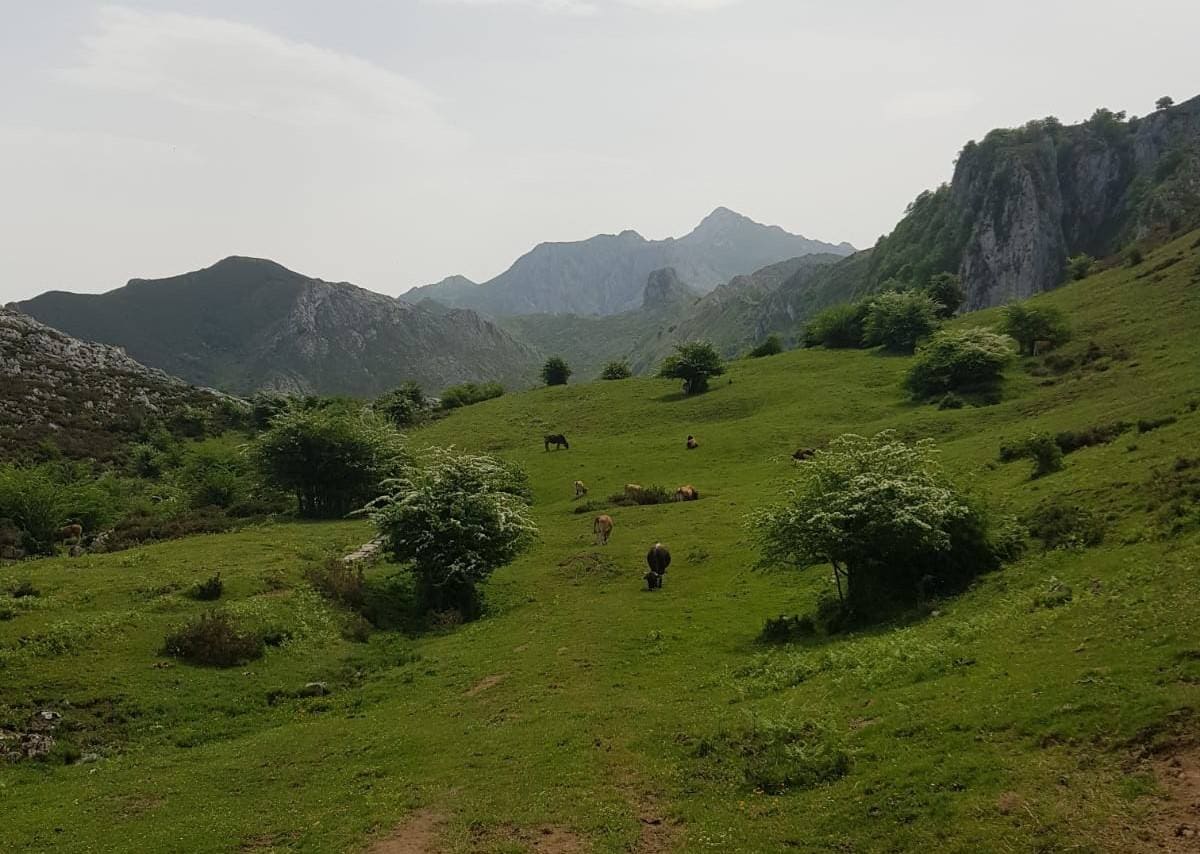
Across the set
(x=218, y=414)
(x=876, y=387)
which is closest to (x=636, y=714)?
(x=876, y=387)

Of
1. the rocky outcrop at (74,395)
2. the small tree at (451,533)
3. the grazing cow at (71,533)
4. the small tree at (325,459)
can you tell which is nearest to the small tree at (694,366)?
the small tree at (325,459)

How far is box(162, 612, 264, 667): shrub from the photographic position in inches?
840

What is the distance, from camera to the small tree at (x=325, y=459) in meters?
47.1

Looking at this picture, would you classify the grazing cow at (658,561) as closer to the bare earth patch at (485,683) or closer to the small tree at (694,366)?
the bare earth patch at (485,683)

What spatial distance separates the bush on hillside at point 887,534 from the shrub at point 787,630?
1.16 meters

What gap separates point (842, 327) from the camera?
84875 mm

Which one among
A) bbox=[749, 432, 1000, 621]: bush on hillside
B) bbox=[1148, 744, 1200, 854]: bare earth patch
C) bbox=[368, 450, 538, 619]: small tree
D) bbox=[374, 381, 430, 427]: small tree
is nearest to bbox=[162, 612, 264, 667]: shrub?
bbox=[368, 450, 538, 619]: small tree

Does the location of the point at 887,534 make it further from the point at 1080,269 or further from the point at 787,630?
the point at 1080,269

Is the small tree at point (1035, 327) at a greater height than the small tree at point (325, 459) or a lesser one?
greater

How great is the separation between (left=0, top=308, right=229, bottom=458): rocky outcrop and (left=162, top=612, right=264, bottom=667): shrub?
5559cm

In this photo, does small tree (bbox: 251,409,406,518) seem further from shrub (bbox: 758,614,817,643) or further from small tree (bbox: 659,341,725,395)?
small tree (bbox: 659,341,725,395)

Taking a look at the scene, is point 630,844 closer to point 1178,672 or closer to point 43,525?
point 1178,672

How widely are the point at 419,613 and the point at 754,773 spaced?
18479 mm

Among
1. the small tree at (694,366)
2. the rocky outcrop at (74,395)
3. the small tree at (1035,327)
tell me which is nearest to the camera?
the small tree at (1035,327)
